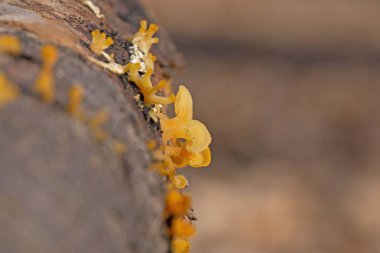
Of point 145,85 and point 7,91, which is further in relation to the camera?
point 145,85

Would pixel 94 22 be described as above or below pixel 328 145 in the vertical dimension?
above

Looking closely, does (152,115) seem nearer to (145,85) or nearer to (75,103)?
(145,85)

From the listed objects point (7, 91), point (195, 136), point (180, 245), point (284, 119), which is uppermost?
point (7, 91)

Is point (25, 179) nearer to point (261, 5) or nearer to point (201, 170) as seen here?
point (201, 170)

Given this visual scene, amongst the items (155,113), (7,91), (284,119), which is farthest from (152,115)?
(284,119)

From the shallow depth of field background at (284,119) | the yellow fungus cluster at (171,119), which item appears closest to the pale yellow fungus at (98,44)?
the yellow fungus cluster at (171,119)

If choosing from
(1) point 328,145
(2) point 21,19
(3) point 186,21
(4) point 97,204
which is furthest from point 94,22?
(3) point 186,21

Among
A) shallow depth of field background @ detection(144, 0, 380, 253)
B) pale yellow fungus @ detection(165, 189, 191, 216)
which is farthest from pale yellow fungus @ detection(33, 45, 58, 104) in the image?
shallow depth of field background @ detection(144, 0, 380, 253)
